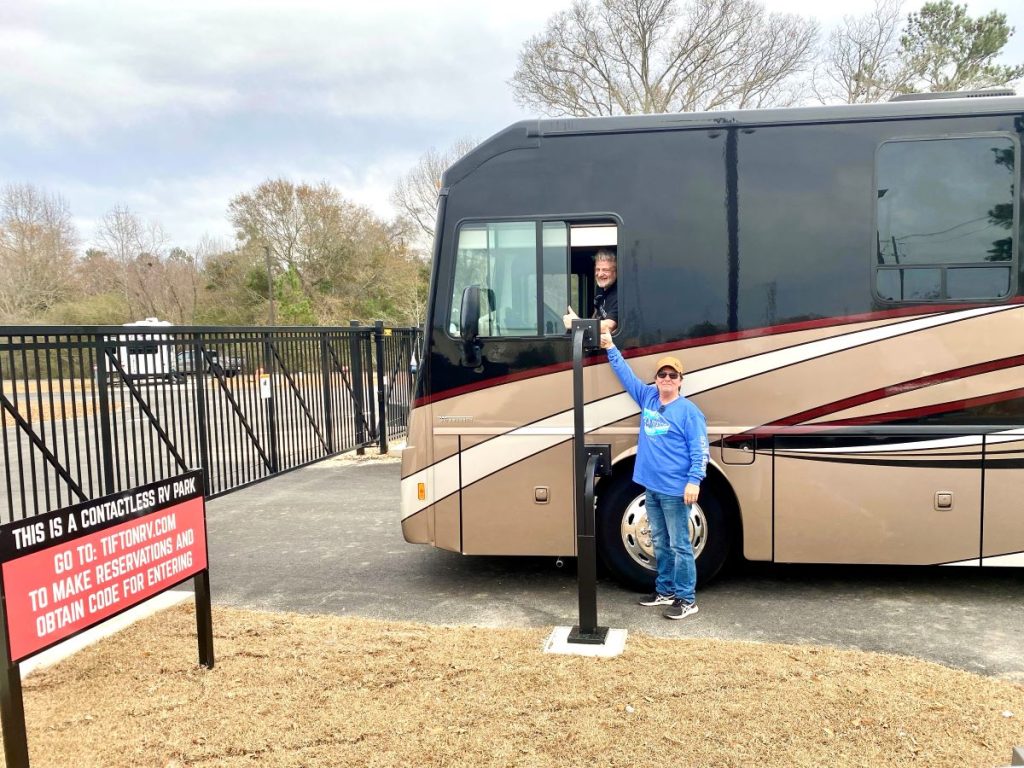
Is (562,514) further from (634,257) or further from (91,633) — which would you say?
(91,633)

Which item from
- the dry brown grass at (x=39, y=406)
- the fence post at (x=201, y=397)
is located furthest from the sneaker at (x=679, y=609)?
the fence post at (x=201, y=397)

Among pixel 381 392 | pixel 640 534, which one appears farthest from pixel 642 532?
pixel 381 392

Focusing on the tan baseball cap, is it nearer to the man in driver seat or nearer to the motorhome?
the motorhome

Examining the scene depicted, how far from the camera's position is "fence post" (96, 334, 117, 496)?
616 cm

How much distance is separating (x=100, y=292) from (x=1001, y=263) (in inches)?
1975

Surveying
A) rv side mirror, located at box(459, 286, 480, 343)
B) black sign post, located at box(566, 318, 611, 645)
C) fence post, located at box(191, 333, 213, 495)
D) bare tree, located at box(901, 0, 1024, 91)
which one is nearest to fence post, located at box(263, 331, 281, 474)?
fence post, located at box(191, 333, 213, 495)

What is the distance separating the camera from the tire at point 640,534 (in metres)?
5.01

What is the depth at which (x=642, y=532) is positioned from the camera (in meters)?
5.04

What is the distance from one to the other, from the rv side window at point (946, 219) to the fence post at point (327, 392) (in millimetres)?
7490

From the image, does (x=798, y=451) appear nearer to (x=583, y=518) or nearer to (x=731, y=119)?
(x=583, y=518)

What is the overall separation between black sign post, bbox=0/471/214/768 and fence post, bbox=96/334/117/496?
2673mm

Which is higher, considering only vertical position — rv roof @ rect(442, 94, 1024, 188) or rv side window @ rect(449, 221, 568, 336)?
rv roof @ rect(442, 94, 1024, 188)

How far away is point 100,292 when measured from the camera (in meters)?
45.4

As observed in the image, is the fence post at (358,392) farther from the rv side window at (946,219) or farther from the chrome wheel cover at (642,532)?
the rv side window at (946,219)
